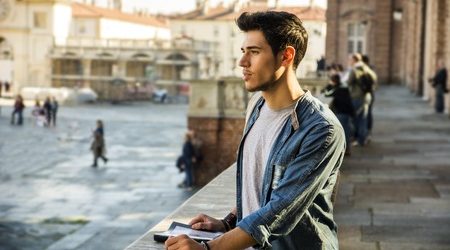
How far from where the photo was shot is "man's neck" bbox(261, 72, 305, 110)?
9.79 feet

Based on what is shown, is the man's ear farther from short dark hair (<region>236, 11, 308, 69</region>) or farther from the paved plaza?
the paved plaza

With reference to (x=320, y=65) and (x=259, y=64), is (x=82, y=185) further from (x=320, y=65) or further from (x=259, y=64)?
(x=259, y=64)

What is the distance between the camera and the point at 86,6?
10312 centimetres

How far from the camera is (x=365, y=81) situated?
14062 millimetres

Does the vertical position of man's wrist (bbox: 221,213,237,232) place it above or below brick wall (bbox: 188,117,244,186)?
above

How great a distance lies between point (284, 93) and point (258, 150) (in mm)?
216

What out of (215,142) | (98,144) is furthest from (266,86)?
(98,144)

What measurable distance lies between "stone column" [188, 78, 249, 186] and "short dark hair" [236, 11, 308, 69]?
2035cm

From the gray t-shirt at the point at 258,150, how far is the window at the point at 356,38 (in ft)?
128

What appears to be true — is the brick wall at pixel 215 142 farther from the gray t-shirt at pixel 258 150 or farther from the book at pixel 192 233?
the gray t-shirt at pixel 258 150

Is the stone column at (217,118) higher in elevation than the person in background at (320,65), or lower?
lower

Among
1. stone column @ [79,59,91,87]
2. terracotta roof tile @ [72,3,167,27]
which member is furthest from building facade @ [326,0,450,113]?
terracotta roof tile @ [72,3,167,27]

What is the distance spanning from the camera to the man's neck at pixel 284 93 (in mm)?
2984

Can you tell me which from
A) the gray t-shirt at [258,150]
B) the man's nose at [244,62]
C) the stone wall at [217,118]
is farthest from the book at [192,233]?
the stone wall at [217,118]
